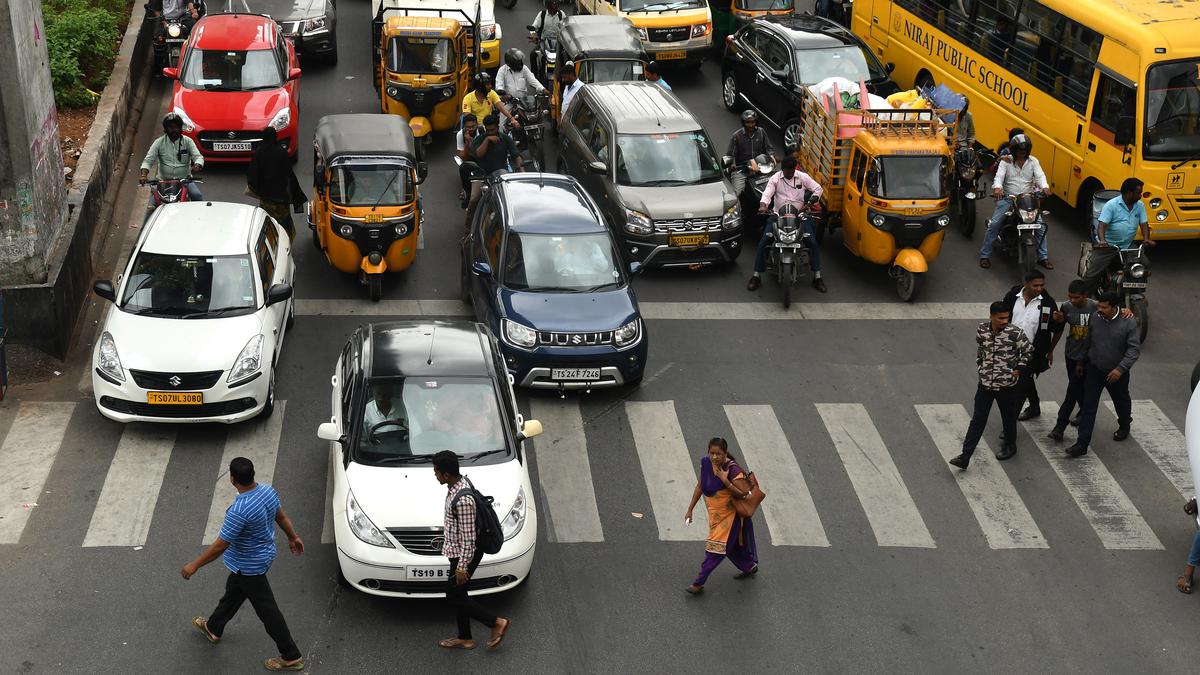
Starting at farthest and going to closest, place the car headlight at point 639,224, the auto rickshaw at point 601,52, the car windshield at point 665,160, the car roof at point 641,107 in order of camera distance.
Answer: the auto rickshaw at point 601,52, the car roof at point 641,107, the car windshield at point 665,160, the car headlight at point 639,224

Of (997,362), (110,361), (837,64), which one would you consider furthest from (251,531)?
(837,64)

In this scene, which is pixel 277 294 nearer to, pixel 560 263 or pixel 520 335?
pixel 520 335

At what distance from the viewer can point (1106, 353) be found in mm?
13000

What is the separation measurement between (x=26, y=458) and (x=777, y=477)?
704 centimetres

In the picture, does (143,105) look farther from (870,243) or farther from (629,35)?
(870,243)

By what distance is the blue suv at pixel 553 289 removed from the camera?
1432 cm

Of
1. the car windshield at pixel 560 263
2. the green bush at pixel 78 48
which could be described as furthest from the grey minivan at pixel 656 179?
the green bush at pixel 78 48

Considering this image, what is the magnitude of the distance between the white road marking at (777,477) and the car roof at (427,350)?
2.91 m

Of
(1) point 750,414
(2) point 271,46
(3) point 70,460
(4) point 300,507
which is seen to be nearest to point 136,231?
(2) point 271,46

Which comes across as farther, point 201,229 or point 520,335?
point 201,229

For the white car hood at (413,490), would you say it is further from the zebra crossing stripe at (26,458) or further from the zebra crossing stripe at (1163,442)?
the zebra crossing stripe at (1163,442)

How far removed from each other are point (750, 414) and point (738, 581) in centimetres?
323

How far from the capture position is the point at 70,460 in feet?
42.4

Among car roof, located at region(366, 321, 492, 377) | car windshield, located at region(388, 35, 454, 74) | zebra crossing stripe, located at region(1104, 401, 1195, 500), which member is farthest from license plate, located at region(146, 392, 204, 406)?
car windshield, located at region(388, 35, 454, 74)
